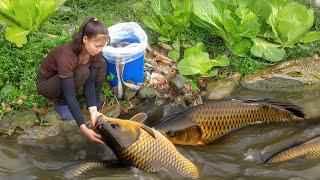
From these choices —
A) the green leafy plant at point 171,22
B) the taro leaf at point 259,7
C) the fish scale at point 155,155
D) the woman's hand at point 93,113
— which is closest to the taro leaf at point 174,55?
the green leafy plant at point 171,22

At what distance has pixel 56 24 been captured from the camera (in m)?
7.16

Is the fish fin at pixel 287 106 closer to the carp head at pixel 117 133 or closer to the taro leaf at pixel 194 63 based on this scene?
the taro leaf at pixel 194 63

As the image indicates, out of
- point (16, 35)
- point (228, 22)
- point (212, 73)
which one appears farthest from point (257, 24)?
point (16, 35)

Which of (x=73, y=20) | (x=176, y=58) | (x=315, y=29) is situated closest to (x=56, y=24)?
(x=73, y=20)

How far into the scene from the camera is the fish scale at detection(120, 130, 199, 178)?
15.5ft

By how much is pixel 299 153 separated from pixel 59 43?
2987 mm

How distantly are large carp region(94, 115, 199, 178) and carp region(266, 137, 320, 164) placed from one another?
831mm

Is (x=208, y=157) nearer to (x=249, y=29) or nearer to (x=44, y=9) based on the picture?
(x=249, y=29)

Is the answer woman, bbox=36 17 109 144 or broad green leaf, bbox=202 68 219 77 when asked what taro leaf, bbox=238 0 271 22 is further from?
woman, bbox=36 17 109 144

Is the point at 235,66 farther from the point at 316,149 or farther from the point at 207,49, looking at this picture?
the point at 316,149

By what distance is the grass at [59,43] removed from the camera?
6.17 metres

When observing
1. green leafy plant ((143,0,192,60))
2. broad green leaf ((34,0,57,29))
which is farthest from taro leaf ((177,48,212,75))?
broad green leaf ((34,0,57,29))

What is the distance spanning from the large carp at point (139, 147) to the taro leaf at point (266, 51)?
2.45 m

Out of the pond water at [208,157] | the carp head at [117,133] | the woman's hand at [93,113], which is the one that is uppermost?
the carp head at [117,133]
